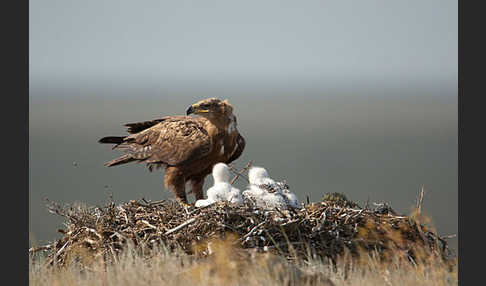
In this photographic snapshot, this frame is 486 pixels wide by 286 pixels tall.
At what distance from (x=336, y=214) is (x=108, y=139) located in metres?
4.10

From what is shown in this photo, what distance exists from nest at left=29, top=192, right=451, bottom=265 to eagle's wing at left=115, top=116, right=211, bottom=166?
100cm

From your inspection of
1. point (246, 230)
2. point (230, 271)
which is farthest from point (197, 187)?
point (230, 271)

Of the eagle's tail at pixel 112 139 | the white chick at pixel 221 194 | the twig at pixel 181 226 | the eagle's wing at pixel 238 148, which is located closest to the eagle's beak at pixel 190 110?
the eagle's wing at pixel 238 148

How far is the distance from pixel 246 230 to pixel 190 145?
2.04m

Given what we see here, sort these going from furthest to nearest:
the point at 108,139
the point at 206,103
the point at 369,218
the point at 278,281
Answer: the point at 108,139 → the point at 206,103 → the point at 369,218 → the point at 278,281

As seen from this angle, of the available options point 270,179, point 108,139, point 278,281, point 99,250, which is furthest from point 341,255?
point 108,139

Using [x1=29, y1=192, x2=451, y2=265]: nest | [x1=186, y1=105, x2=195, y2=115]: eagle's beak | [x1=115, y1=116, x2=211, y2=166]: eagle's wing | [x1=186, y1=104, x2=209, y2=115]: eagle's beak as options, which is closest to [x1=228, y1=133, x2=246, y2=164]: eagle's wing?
[x1=115, y1=116, x2=211, y2=166]: eagle's wing

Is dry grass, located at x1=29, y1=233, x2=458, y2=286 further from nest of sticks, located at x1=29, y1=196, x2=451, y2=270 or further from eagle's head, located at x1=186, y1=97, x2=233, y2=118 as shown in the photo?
eagle's head, located at x1=186, y1=97, x2=233, y2=118

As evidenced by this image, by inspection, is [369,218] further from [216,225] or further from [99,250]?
[99,250]

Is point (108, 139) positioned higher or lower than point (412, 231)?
higher

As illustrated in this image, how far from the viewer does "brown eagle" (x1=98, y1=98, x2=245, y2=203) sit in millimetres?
10695

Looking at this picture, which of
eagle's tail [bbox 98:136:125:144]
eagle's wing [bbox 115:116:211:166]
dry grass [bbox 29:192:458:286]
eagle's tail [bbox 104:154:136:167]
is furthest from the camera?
eagle's tail [bbox 98:136:125:144]

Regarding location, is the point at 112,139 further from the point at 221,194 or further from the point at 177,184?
the point at 221,194

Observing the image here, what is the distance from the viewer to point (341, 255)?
30.4ft
